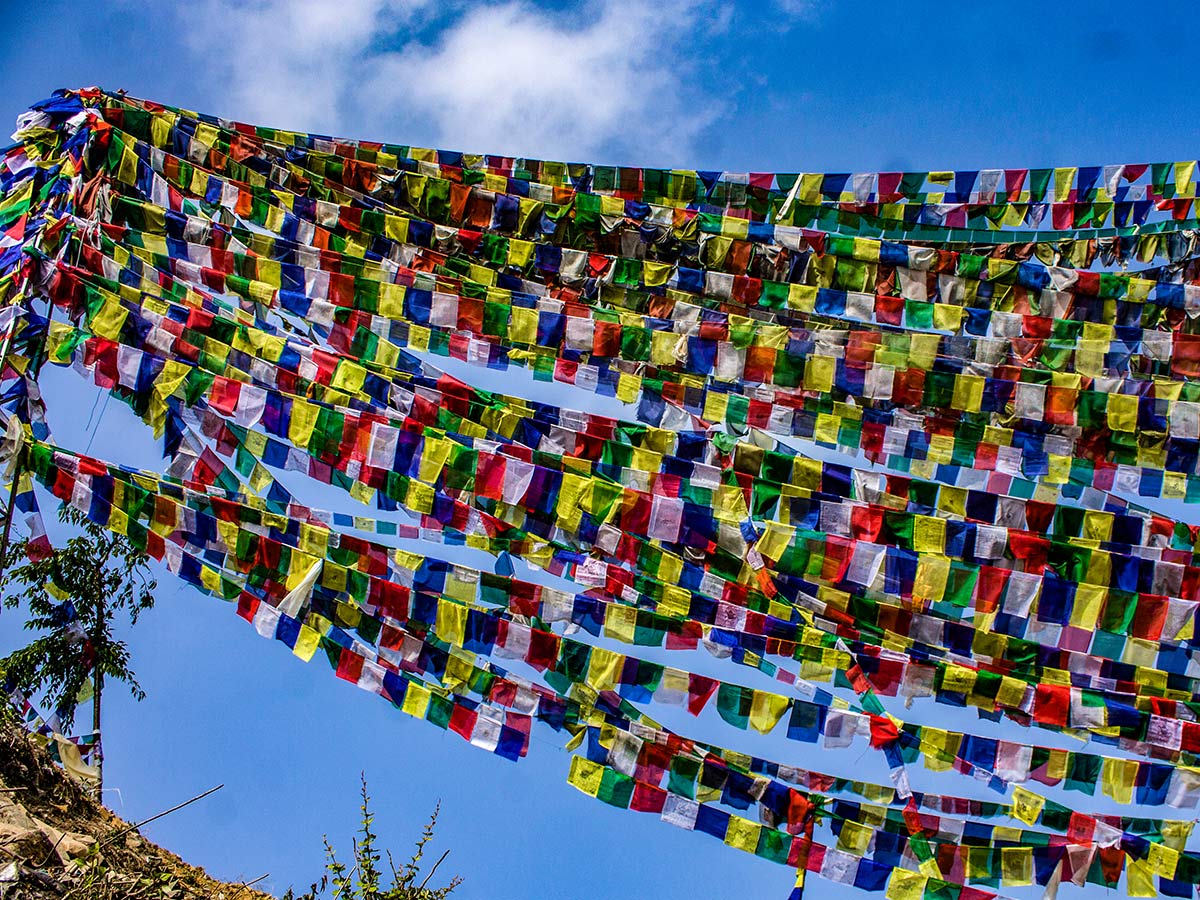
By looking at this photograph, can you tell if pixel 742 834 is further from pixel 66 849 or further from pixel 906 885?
pixel 66 849

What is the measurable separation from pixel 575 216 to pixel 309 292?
10.2 ft

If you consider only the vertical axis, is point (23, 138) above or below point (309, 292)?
above

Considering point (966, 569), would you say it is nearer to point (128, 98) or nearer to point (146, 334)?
point (146, 334)

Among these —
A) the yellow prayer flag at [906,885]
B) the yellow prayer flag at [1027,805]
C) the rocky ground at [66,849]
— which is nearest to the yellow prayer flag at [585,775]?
the yellow prayer flag at [906,885]

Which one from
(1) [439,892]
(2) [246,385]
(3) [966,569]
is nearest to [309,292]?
(2) [246,385]

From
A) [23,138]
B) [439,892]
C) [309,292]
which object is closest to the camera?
[439,892]

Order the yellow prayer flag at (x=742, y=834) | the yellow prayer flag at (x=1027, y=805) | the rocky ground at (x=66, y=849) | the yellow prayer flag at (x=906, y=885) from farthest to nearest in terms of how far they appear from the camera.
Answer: the yellow prayer flag at (x=1027, y=805) → the yellow prayer flag at (x=742, y=834) → the yellow prayer flag at (x=906, y=885) → the rocky ground at (x=66, y=849)

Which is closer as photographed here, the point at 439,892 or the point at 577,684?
the point at 439,892

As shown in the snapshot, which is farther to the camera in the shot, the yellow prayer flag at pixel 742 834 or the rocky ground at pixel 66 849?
the yellow prayer flag at pixel 742 834

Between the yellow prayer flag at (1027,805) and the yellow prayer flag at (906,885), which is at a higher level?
the yellow prayer flag at (1027,805)

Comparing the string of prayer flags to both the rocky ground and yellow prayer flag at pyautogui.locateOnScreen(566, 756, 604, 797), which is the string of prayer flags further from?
the rocky ground

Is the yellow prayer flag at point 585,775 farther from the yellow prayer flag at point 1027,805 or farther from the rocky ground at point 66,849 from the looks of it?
the yellow prayer flag at point 1027,805

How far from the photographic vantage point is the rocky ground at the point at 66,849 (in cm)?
798

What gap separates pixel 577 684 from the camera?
9586mm
